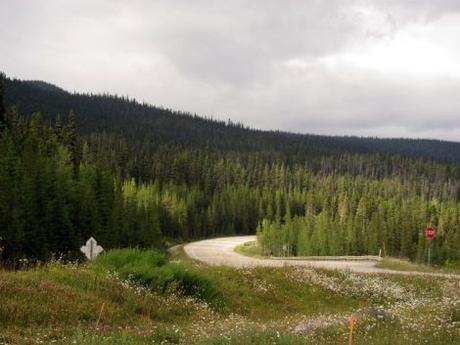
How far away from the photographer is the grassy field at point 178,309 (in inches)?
418

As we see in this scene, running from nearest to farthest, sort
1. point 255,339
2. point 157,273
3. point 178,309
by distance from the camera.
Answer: point 255,339 < point 178,309 < point 157,273

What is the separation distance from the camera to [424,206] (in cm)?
11744

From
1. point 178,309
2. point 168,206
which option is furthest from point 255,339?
point 168,206

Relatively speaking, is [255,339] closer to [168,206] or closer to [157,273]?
[157,273]

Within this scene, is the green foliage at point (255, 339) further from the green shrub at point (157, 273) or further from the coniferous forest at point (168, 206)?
the coniferous forest at point (168, 206)

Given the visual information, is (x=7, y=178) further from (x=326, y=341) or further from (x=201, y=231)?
(x=201, y=231)

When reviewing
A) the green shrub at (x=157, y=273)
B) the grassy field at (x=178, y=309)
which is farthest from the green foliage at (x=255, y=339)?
the green shrub at (x=157, y=273)

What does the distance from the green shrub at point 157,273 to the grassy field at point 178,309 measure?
33 millimetres

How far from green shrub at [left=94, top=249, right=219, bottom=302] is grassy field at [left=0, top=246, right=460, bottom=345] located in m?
0.03

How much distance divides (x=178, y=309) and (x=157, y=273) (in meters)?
2.11

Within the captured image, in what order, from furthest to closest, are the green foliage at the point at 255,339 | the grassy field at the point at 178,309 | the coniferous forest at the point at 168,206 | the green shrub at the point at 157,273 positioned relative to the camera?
the coniferous forest at the point at 168,206
the green shrub at the point at 157,273
the grassy field at the point at 178,309
the green foliage at the point at 255,339

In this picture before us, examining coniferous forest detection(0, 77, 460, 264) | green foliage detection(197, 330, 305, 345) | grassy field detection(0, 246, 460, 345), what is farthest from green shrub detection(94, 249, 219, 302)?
green foliage detection(197, 330, 305, 345)

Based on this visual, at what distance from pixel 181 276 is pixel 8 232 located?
26.4 meters

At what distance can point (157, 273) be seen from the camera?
17.0 m
